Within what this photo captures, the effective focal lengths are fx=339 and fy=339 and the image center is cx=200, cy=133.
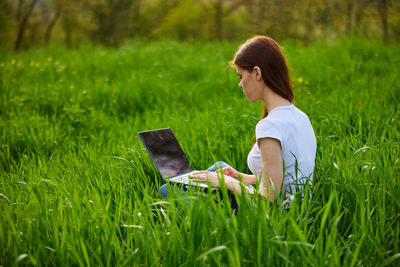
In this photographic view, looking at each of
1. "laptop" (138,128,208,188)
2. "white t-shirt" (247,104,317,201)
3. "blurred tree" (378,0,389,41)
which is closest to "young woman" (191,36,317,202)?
"white t-shirt" (247,104,317,201)

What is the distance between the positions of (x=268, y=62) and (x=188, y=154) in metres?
1.42

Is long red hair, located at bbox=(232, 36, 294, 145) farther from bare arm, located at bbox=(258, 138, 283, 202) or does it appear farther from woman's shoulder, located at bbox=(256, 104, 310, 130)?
bare arm, located at bbox=(258, 138, 283, 202)

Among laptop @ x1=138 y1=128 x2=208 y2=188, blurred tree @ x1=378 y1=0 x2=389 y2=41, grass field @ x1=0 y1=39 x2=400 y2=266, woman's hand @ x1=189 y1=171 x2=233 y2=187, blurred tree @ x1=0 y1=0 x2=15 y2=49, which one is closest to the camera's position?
grass field @ x1=0 y1=39 x2=400 y2=266

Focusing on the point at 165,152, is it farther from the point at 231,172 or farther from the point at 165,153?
the point at 231,172

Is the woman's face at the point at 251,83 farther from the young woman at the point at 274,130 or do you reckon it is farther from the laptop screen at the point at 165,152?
the laptop screen at the point at 165,152

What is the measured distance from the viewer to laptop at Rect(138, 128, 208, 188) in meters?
2.71

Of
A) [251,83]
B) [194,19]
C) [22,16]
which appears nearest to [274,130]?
[251,83]

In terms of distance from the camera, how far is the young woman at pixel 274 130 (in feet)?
6.50

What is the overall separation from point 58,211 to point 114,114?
323 centimetres

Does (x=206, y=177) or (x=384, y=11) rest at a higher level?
(x=384, y=11)

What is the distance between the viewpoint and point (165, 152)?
2.85m

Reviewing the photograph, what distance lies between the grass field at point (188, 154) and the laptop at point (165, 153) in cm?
18

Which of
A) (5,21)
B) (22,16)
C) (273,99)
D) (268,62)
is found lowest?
(273,99)

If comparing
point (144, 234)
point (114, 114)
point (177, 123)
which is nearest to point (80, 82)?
point (114, 114)
